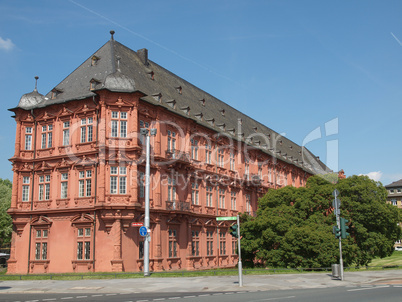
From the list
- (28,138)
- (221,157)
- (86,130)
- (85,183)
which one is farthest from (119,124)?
(221,157)

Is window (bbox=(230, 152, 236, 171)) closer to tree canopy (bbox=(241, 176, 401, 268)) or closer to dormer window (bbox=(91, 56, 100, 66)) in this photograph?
tree canopy (bbox=(241, 176, 401, 268))

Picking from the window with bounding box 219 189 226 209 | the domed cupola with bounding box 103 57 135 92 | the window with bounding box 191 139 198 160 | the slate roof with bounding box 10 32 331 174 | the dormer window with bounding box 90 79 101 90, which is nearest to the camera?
the domed cupola with bounding box 103 57 135 92

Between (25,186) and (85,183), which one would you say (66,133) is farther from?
(25,186)

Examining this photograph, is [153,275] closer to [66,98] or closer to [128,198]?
[128,198]

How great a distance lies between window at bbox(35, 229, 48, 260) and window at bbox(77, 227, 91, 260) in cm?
358

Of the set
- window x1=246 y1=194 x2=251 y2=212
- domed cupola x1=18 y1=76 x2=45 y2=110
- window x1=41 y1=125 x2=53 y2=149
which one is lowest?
window x1=246 y1=194 x2=251 y2=212

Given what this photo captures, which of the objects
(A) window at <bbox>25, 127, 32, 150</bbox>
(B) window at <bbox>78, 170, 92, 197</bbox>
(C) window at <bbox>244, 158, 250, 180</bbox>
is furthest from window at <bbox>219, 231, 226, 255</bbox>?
(A) window at <bbox>25, 127, 32, 150</bbox>

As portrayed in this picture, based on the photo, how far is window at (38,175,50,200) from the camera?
38.9 metres

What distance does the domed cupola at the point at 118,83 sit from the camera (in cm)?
3659

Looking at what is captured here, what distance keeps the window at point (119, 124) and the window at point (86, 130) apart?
82.9 inches

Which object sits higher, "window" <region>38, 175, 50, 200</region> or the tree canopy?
"window" <region>38, 175, 50, 200</region>

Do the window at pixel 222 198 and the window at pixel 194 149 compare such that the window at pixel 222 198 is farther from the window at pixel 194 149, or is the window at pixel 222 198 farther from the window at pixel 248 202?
the window at pixel 194 149

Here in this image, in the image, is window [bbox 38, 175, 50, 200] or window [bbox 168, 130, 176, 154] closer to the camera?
window [bbox 38, 175, 50, 200]

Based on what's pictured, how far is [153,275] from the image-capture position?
2970 cm
